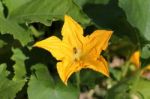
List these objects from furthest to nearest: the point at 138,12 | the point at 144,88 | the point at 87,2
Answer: the point at 144,88
the point at 87,2
the point at 138,12

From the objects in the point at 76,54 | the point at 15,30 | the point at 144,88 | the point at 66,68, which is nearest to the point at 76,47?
the point at 76,54

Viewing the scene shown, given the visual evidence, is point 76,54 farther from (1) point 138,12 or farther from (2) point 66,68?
(1) point 138,12

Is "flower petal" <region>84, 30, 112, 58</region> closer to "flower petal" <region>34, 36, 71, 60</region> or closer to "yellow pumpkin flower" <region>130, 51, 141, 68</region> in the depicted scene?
"flower petal" <region>34, 36, 71, 60</region>

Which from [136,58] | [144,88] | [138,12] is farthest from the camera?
[136,58]

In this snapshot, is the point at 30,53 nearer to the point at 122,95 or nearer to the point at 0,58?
the point at 0,58

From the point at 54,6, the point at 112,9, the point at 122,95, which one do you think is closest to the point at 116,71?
the point at 122,95

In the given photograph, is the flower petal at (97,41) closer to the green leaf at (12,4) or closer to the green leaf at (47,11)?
the green leaf at (47,11)

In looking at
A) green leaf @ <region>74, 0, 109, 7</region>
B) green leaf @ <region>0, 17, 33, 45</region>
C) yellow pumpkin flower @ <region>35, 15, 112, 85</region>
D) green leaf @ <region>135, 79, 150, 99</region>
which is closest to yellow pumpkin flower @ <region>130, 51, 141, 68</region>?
green leaf @ <region>135, 79, 150, 99</region>
